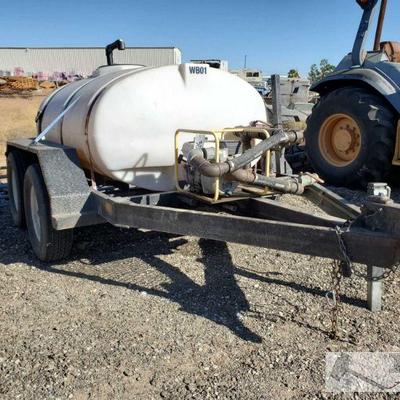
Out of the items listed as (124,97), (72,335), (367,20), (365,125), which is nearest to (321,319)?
(72,335)

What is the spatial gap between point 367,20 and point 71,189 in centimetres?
501

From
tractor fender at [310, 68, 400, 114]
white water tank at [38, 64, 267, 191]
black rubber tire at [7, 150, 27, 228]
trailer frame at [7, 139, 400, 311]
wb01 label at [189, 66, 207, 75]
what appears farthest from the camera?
tractor fender at [310, 68, 400, 114]

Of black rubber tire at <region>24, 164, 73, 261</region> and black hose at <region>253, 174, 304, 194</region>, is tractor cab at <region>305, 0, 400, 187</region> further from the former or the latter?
black rubber tire at <region>24, 164, 73, 261</region>

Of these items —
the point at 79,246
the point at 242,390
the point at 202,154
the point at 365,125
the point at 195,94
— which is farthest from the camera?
the point at 365,125

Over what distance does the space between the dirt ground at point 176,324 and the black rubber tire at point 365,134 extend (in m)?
2.55

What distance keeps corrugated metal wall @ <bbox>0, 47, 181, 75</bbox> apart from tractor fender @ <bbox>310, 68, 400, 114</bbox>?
1670 inches

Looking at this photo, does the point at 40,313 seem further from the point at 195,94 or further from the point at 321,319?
the point at 195,94

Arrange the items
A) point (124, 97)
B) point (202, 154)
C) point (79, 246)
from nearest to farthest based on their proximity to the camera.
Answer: point (202, 154) → point (124, 97) → point (79, 246)

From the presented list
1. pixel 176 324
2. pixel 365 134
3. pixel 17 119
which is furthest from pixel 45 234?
pixel 17 119

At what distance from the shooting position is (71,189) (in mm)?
4137

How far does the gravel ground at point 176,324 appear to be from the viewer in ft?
9.07

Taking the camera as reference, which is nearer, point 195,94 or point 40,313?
point 40,313

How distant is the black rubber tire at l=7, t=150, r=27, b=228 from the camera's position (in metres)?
5.61

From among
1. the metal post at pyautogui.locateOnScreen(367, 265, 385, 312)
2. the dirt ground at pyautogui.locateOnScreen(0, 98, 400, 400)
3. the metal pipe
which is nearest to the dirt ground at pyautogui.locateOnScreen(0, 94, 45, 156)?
the metal pipe
